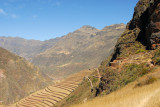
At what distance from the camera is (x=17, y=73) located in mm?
131375

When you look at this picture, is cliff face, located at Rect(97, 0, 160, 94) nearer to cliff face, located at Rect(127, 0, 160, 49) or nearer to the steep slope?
cliff face, located at Rect(127, 0, 160, 49)

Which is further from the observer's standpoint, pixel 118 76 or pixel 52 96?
pixel 52 96

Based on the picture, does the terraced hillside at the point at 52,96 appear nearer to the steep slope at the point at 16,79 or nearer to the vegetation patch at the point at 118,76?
the vegetation patch at the point at 118,76

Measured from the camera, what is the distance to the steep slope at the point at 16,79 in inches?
4136

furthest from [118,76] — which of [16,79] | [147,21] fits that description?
[16,79]

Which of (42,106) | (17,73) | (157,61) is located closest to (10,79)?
(17,73)

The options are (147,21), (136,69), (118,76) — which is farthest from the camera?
(147,21)

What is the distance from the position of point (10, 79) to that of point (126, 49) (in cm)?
10813

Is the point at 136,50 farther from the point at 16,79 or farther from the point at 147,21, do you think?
the point at 16,79

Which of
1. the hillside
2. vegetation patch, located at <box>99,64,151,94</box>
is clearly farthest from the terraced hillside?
vegetation patch, located at <box>99,64,151,94</box>

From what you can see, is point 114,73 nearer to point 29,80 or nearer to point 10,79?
point 10,79

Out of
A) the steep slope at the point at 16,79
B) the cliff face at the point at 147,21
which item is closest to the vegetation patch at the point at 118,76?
the cliff face at the point at 147,21

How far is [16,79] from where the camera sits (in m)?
126

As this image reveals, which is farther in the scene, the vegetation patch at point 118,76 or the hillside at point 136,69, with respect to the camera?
the vegetation patch at point 118,76
